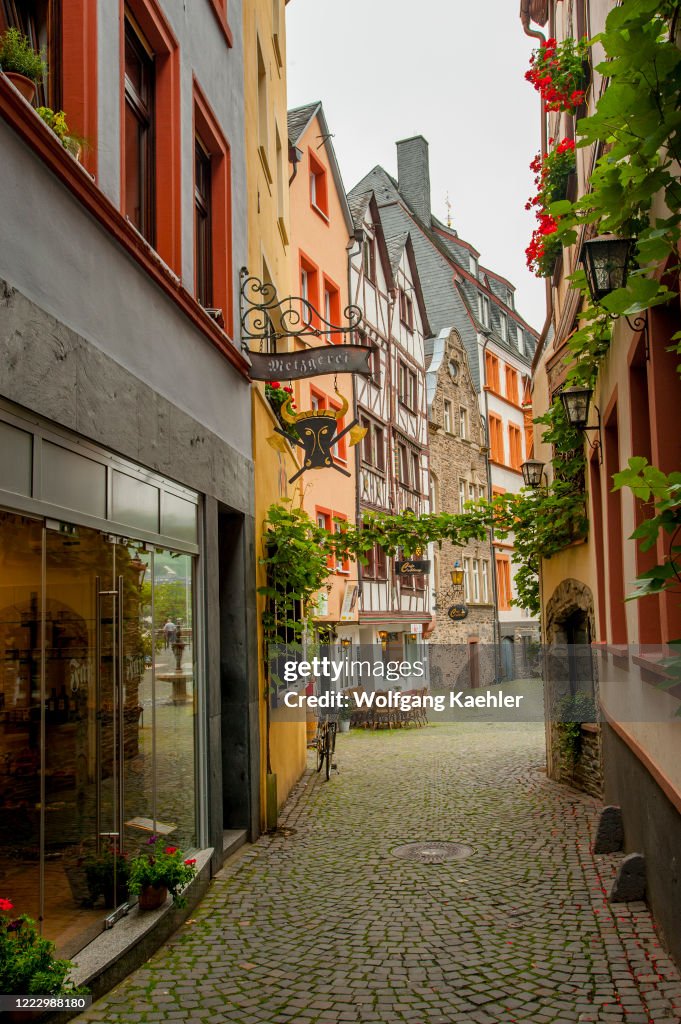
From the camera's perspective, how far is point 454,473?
31719 mm

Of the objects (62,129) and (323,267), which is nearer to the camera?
(62,129)

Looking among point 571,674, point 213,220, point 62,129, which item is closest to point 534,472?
point 571,674

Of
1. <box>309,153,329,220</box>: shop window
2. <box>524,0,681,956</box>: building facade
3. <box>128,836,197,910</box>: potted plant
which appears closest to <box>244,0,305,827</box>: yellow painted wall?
<box>524,0,681,956</box>: building facade

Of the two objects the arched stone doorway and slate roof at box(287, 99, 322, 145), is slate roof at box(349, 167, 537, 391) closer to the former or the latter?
slate roof at box(287, 99, 322, 145)

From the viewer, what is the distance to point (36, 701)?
14.5ft

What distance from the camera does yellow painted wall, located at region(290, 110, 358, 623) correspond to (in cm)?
1828

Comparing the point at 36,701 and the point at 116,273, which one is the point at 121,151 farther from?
the point at 36,701

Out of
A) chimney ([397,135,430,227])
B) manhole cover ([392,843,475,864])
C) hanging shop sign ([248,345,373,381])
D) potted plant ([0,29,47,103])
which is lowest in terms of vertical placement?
manhole cover ([392,843,475,864])

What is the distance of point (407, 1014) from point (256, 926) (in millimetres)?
1720

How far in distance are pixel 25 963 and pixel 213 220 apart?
6.67 m

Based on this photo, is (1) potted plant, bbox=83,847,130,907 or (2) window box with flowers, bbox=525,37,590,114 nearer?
(1) potted plant, bbox=83,847,130,907

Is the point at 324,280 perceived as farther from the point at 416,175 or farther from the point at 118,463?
the point at 416,175

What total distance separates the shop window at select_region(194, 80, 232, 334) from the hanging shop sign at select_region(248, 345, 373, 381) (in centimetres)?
67

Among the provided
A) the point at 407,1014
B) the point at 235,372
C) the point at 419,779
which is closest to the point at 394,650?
the point at 419,779
